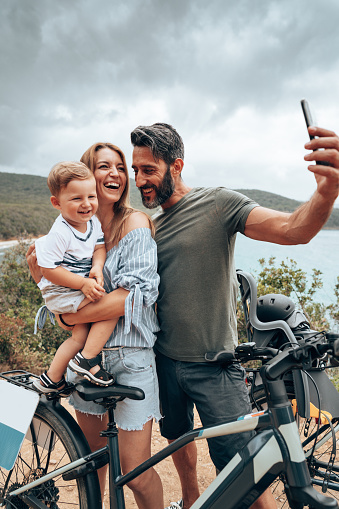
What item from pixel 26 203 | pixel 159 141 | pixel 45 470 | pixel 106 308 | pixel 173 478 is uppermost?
pixel 26 203

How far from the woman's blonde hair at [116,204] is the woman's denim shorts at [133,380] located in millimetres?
600

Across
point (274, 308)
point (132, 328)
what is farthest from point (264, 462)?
point (274, 308)

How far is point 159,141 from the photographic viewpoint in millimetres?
2037

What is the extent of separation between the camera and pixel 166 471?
3.11 m

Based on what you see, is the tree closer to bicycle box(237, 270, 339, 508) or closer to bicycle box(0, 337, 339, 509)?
bicycle box(237, 270, 339, 508)

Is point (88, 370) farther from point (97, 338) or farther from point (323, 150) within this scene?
point (323, 150)

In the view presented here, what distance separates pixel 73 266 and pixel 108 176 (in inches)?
20.8

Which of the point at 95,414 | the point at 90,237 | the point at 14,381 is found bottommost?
the point at 95,414

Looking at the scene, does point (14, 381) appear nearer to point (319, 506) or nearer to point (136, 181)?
point (136, 181)

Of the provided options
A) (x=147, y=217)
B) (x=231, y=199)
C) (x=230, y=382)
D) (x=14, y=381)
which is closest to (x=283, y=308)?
(x=230, y=382)

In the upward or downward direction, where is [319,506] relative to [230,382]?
downward

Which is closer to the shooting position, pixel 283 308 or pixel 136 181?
pixel 136 181

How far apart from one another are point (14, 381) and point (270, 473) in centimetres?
144

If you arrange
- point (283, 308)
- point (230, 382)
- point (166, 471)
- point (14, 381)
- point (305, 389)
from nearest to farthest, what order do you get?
point (305, 389)
point (230, 382)
point (14, 381)
point (283, 308)
point (166, 471)
